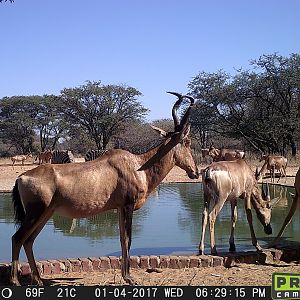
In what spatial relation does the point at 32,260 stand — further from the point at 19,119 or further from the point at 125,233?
the point at 19,119

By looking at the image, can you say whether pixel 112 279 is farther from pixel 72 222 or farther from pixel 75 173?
pixel 72 222

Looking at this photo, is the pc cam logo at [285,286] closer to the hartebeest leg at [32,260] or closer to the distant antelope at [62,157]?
the hartebeest leg at [32,260]

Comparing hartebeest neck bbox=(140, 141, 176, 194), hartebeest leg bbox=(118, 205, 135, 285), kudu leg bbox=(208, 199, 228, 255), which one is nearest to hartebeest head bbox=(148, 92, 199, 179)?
hartebeest neck bbox=(140, 141, 176, 194)

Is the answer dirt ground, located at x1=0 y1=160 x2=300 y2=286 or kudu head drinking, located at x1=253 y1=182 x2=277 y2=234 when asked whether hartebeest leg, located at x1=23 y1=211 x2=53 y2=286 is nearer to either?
dirt ground, located at x1=0 y1=160 x2=300 y2=286

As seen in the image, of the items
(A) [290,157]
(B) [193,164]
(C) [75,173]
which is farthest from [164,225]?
(A) [290,157]

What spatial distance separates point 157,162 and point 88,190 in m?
1.20

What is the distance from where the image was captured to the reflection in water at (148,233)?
9727 mm

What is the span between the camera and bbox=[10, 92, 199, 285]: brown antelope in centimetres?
655

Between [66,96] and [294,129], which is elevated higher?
[66,96]

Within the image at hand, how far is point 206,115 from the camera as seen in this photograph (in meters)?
44.3

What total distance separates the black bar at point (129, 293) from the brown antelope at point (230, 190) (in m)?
2.81

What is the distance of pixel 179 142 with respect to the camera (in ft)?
25.5

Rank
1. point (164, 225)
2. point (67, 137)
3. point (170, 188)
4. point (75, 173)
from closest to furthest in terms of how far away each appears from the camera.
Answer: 1. point (75, 173)
2. point (164, 225)
3. point (170, 188)
4. point (67, 137)

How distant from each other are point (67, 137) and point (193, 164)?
5164cm
